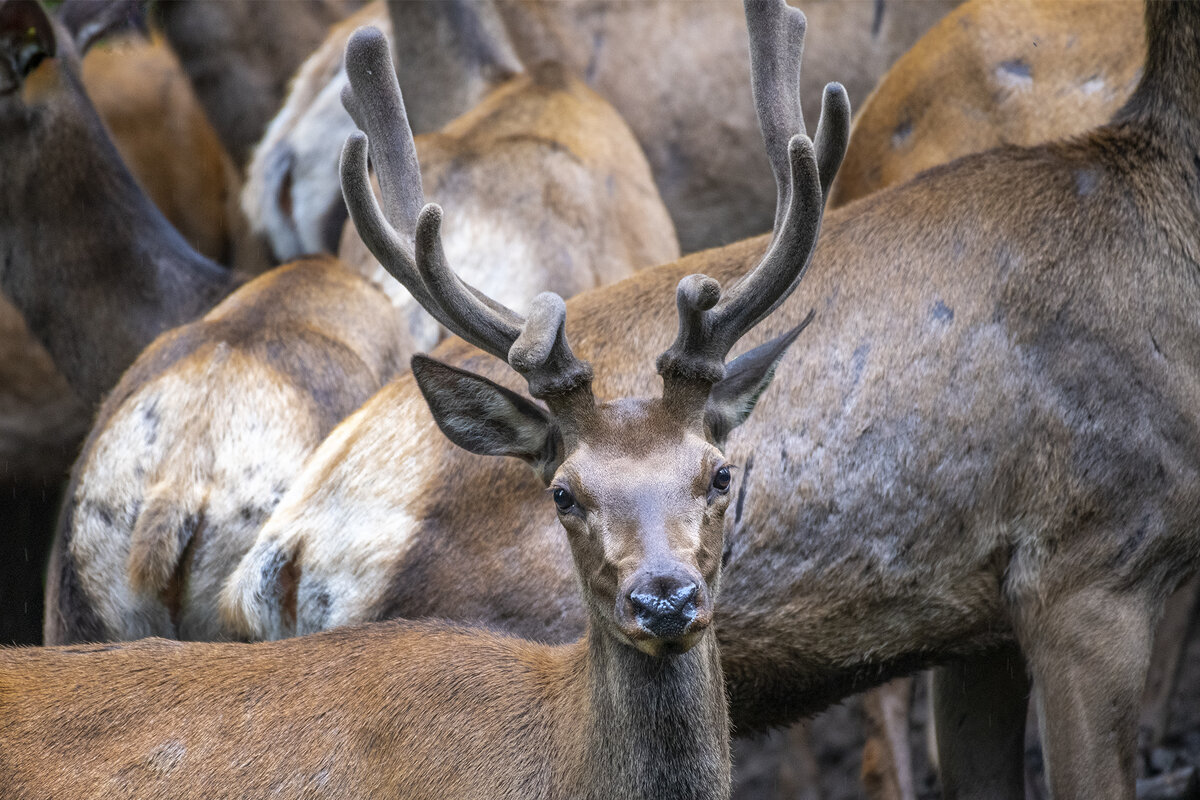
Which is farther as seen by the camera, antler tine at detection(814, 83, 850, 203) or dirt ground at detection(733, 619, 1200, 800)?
dirt ground at detection(733, 619, 1200, 800)

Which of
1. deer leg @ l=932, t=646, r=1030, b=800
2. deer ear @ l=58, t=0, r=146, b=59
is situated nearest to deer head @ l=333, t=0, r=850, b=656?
deer leg @ l=932, t=646, r=1030, b=800

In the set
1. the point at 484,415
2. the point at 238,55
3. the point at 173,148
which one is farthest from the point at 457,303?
the point at 173,148

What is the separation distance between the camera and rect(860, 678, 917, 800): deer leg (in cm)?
604

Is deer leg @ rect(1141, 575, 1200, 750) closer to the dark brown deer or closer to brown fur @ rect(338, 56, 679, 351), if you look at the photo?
brown fur @ rect(338, 56, 679, 351)

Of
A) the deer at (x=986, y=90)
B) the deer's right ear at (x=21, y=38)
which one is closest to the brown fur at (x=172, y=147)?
the deer's right ear at (x=21, y=38)

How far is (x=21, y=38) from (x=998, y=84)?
13.7 ft

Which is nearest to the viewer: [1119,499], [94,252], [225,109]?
[1119,499]

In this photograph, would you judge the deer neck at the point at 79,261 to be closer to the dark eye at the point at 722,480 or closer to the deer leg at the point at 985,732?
the deer leg at the point at 985,732

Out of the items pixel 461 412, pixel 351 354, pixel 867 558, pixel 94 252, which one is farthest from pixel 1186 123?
pixel 94 252

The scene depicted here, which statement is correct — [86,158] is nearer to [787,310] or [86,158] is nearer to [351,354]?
[351,354]

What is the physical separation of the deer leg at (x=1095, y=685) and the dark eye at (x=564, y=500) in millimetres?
1535

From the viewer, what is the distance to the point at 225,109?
8.44m

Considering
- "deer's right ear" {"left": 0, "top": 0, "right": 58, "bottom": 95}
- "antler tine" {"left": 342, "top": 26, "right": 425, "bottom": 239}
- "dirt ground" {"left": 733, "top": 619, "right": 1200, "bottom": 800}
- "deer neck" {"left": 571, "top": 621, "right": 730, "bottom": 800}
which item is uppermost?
"deer's right ear" {"left": 0, "top": 0, "right": 58, "bottom": 95}

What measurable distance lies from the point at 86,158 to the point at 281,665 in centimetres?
369
